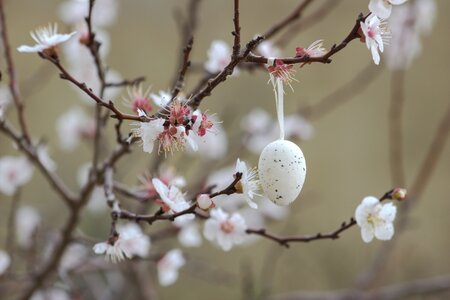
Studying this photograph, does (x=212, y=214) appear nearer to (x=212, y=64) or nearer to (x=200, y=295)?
(x=212, y=64)

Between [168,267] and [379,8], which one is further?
[168,267]

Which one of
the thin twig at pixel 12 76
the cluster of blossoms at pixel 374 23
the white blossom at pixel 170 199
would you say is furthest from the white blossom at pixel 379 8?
the thin twig at pixel 12 76

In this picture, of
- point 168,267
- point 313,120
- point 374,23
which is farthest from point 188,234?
point 313,120

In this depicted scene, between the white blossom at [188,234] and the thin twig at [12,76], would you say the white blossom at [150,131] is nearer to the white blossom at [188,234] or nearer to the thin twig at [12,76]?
the thin twig at [12,76]

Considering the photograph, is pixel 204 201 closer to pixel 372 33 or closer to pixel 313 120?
pixel 372 33

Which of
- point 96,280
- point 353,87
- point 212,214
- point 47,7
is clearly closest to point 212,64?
point 212,214

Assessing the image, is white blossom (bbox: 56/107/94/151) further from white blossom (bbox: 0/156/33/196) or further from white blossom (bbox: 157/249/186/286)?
white blossom (bbox: 157/249/186/286)

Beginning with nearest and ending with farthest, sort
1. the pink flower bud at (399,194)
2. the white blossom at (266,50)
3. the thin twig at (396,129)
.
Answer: the pink flower bud at (399,194), the white blossom at (266,50), the thin twig at (396,129)
